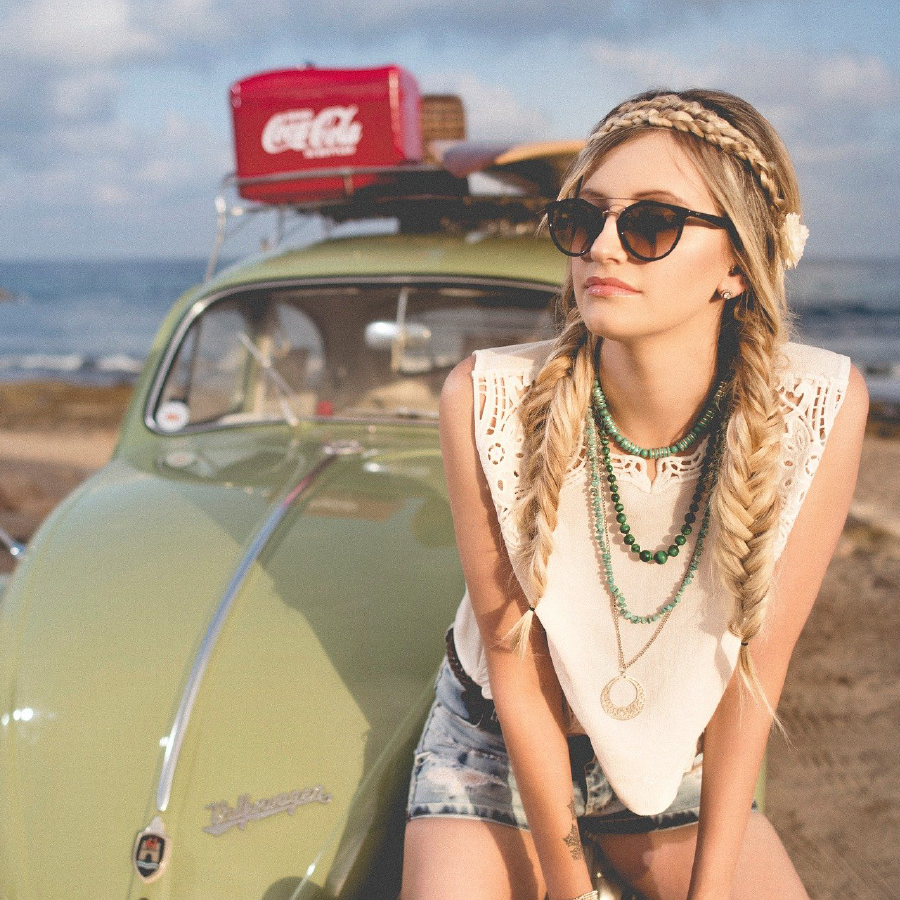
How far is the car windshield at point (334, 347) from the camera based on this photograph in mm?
3229

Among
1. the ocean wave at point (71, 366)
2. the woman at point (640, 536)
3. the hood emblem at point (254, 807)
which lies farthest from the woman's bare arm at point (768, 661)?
the ocean wave at point (71, 366)

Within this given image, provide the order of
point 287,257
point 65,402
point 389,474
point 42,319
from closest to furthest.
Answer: point 389,474, point 287,257, point 65,402, point 42,319

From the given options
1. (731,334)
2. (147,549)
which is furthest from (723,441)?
(147,549)

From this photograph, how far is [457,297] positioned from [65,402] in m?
13.0

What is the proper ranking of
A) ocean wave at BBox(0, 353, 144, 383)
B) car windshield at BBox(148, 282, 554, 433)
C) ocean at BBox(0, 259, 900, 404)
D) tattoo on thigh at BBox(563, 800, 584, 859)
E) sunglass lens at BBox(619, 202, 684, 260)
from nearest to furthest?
sunglass lens at BBox(619, 202, 684, 260) → tattoo on thigh at BBox(563, 800, 584, 859) → car windshield at BBox(148, 282, 554, 433) → ocean wave at BBox(0, 353, 144, 383) → ocean at BBox(0, 259, 900, 404)

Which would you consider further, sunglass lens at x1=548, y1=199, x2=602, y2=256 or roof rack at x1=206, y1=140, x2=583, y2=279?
roof rack at x1=206, y1=140, x2=583, y2=279

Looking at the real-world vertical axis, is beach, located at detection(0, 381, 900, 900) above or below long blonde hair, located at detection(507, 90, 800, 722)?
below

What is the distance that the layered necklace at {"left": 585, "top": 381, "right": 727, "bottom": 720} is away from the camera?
1624 mm

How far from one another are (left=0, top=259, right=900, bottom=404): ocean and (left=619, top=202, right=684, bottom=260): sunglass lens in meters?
9.25

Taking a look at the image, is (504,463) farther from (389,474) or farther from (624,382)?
(389,474)

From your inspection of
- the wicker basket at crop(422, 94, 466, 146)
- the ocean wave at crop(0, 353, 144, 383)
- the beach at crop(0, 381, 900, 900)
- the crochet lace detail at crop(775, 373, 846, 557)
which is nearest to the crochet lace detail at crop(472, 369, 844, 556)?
the crochet lace detail at crop(775, 373, 846, 557)

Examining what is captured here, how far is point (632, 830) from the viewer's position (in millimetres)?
1765

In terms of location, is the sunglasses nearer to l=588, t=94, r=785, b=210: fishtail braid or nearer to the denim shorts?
l=588, t=94, r=785, b=210: fishtail braid

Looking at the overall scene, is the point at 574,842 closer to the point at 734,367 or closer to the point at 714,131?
the point at 734,367
